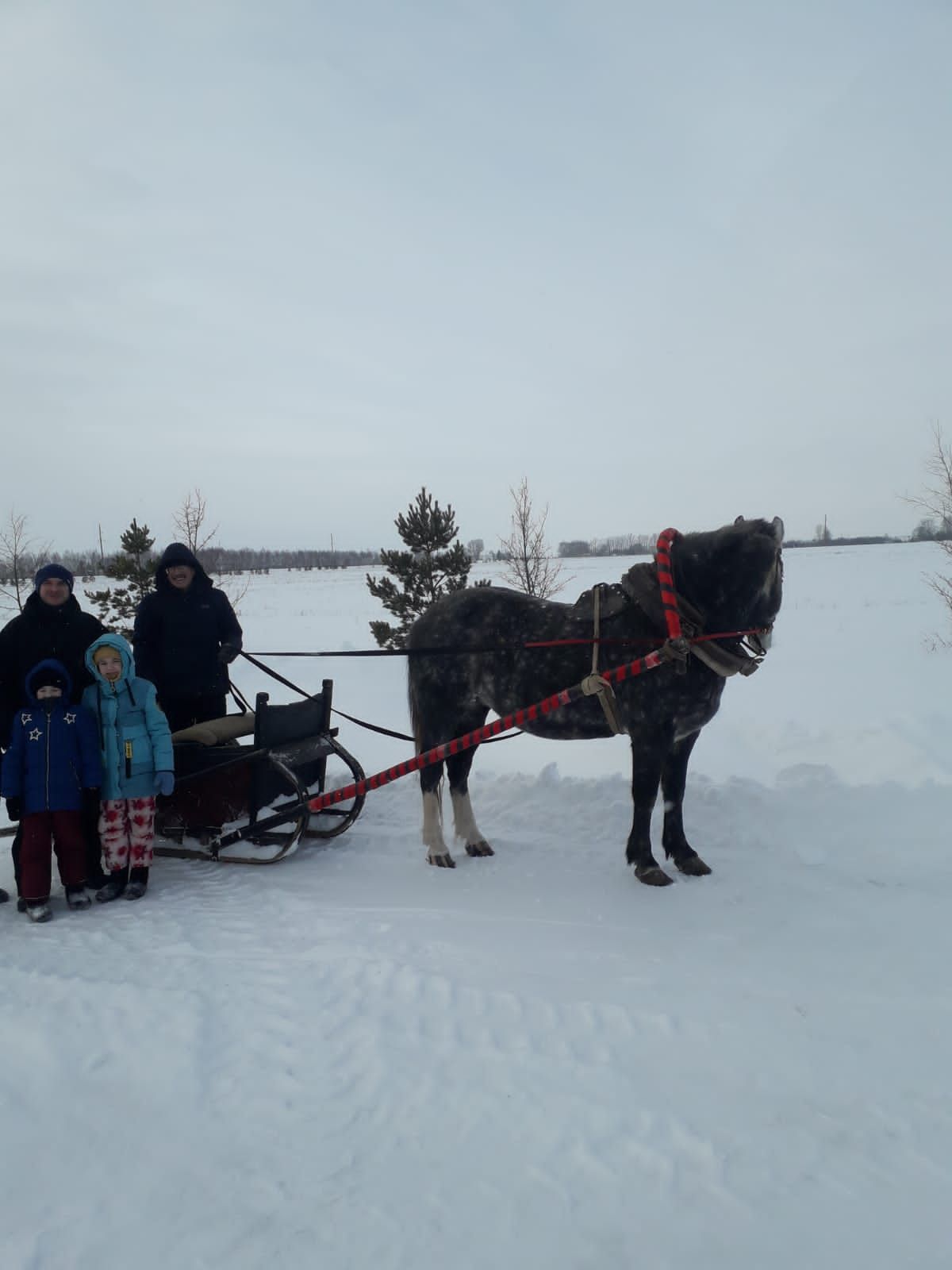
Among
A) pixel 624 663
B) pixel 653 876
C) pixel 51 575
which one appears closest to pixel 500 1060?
pixel 653 876

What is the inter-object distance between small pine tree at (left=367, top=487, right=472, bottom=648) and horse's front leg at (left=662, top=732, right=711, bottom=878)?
22.3ft

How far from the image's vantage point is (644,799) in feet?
12.8

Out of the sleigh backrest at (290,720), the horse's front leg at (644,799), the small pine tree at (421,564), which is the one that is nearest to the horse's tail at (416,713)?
the sleigh backrest at (290,720)

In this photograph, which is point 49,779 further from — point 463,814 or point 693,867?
point 693,867

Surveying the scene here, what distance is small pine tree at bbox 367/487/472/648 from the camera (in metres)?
10.6

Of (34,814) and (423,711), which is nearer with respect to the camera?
(34,814)

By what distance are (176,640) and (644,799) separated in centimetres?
310

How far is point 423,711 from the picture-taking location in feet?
15.0

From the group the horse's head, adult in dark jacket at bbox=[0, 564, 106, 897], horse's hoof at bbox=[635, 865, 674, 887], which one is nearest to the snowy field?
horse's hoof at bbox=[635, 865, 674, 887]

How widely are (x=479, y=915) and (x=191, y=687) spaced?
2.44 m

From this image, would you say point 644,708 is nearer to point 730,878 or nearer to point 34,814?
point 730,878

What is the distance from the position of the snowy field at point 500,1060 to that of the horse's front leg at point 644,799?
0.14 meters

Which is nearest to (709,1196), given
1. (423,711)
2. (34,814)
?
(423,711)

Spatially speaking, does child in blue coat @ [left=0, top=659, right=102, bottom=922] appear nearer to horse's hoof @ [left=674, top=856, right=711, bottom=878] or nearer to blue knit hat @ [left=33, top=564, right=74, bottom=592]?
blue knit hat @ [left=33, top=564, right=74, bottom=592]
